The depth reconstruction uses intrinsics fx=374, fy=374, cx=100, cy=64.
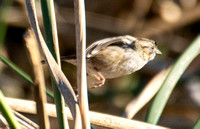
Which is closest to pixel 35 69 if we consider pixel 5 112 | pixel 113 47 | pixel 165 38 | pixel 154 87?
pixel 5 112

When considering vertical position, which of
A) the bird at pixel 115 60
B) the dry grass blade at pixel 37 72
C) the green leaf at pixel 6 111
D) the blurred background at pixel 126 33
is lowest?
the blurred background at pixel 126 33

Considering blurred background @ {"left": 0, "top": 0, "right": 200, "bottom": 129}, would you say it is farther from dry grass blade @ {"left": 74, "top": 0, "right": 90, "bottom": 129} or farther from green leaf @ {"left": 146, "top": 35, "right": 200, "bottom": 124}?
dry grass blade @ {"left": 74, "top": 0, "right": 90, "bottom": 129}

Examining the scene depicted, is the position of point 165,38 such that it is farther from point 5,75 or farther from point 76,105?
point 76,105

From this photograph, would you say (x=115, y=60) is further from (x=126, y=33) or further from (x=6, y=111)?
(x=126, y=33)

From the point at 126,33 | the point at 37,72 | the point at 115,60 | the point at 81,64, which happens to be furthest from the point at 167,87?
the point at 126,33

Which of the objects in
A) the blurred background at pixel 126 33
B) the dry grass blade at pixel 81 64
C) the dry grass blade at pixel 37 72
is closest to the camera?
the dry grass blade at pixel 37 72

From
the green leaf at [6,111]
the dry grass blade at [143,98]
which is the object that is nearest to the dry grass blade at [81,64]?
the green leaf at [6,111]

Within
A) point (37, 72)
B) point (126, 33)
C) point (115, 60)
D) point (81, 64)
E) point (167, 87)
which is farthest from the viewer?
point (126, 33)

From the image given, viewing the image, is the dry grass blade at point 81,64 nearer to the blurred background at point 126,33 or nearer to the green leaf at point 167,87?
the green leaf at point 167,87
